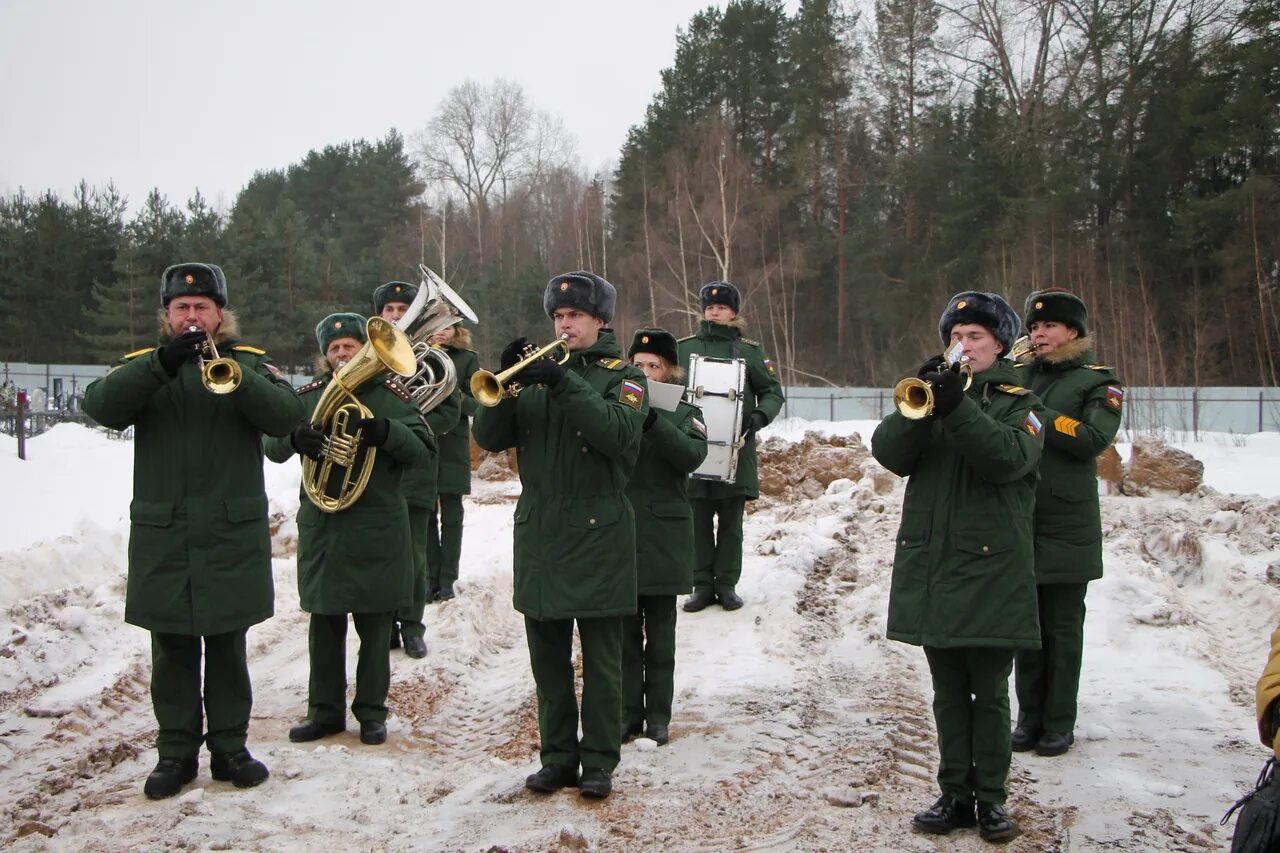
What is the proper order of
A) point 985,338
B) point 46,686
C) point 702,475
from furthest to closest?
point 702,475 → point 46,686 → point 985,338

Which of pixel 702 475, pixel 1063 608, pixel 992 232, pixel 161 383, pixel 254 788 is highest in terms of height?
pixel 992 232

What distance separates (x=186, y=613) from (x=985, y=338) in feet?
11.9

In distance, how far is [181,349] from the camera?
4969 mm

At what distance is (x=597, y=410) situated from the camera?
4.95 meters

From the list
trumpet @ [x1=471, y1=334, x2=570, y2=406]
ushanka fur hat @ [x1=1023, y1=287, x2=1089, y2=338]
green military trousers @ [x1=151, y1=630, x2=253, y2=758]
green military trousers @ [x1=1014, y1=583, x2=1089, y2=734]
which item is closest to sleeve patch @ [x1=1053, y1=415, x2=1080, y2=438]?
ushanka fur hat @ [x1=1023, y1=287, x2=1089, y2=338]

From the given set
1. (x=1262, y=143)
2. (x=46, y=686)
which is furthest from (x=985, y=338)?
(x=1262, y=143)

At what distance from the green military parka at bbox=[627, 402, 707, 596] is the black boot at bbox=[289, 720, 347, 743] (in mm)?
1763

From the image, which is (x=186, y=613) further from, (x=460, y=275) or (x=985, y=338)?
(x=460, y=275)

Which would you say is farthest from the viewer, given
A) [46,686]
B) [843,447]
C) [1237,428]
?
[1237,428]

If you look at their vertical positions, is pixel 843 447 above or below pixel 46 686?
above

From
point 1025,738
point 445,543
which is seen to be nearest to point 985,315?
point 1025,738

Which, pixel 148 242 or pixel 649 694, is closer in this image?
pixel 649 694

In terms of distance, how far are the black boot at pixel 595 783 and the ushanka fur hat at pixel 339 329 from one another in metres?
2.98

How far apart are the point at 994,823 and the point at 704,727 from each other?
1.96 metres
